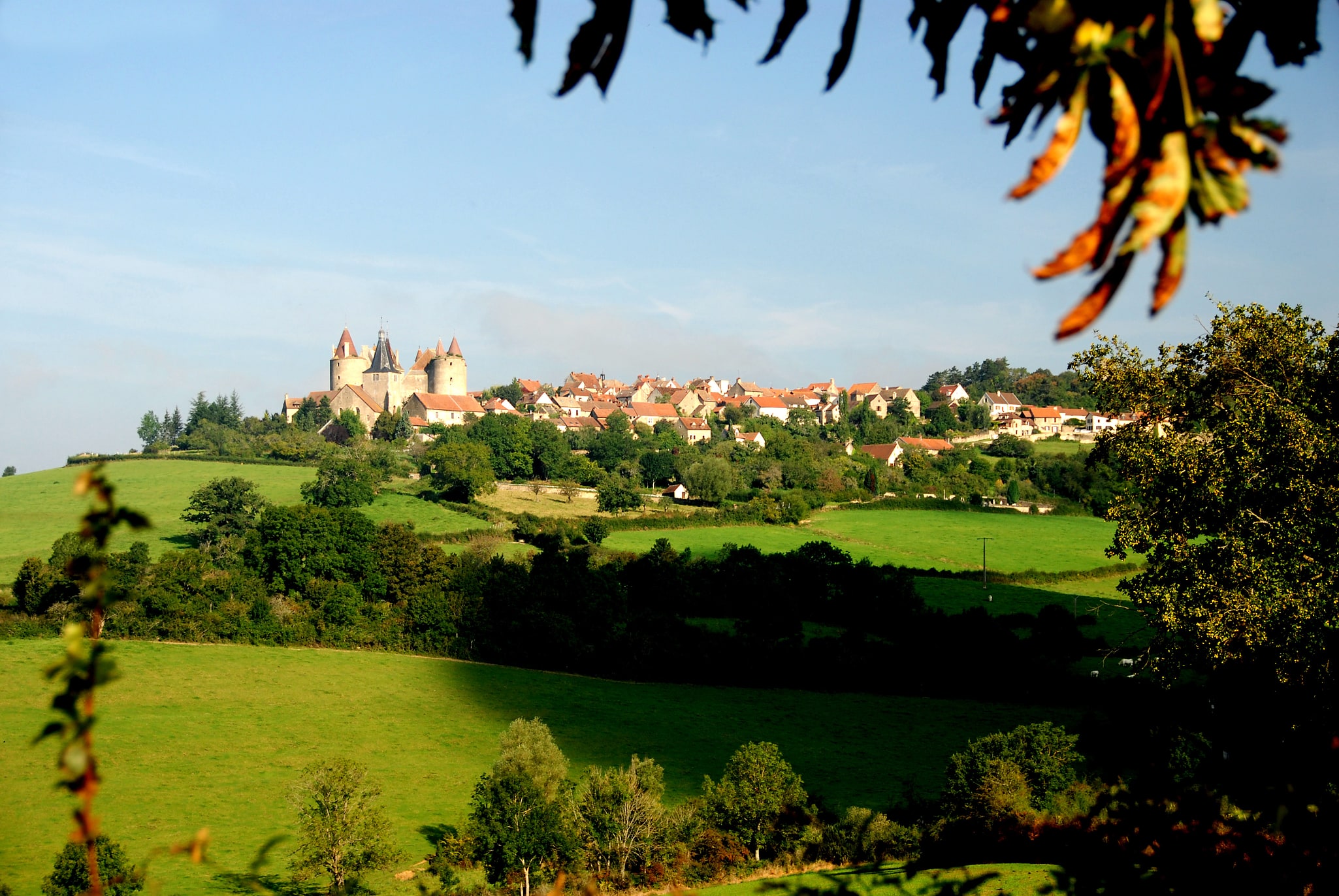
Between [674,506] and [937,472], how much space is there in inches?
1056

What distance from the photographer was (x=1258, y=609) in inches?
595

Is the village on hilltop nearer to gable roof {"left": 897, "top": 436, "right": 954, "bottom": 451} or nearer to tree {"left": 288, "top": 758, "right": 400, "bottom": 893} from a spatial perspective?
gable roof {"left": 897, "top": 436, "right": 954, "bottom": 451}

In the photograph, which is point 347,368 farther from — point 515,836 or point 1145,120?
point 1145,120

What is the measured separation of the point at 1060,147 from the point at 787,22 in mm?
896

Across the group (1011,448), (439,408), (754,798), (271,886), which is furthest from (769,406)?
(271,886)

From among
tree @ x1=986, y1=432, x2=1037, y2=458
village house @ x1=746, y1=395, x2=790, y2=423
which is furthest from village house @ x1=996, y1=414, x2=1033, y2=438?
village house @ x1=746, y1=395, x2=790, y2=423

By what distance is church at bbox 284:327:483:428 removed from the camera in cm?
12088

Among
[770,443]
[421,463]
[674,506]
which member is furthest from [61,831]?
[770,443]

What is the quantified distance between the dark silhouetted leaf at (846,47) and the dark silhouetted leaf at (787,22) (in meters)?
0.10

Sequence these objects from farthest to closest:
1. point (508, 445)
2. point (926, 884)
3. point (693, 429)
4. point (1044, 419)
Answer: point (693, 429), point (1044, 419), point (508, 445), point (926, 884)

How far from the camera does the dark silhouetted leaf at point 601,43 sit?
1797mm

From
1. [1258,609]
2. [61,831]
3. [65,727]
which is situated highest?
[65,727]

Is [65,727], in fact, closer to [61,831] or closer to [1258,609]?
[1258,609]

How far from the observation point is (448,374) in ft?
434
